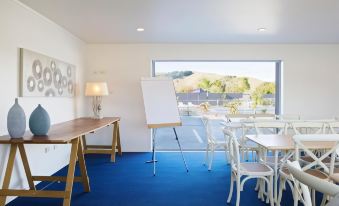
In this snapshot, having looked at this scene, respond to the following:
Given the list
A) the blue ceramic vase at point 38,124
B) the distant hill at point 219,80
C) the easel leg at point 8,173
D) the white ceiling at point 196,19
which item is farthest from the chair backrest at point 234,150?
the distant hill at point 219,80

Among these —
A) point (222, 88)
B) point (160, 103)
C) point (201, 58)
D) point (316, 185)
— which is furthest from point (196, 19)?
point (316, 185)

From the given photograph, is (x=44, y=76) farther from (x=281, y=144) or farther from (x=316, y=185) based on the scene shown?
(x=316, y=185)

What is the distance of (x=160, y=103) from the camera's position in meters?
5.11

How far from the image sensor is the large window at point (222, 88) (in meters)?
6.43

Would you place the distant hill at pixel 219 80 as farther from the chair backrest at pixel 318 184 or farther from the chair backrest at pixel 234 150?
the chair backrest at pixel 318 184

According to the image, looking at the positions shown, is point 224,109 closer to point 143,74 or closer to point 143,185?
point 143,74

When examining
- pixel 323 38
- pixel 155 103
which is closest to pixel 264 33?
pixel 323 38

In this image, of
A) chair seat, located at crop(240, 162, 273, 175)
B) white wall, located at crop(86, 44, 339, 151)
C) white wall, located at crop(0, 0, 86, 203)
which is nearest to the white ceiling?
white wall, located at crop(0, 0, 86, 203)

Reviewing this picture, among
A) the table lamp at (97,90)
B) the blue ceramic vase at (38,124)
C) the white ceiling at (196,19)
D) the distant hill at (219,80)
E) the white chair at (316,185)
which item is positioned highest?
the white ceiling at (196,19)

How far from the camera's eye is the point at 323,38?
5.62 m

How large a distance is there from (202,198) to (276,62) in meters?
4.08

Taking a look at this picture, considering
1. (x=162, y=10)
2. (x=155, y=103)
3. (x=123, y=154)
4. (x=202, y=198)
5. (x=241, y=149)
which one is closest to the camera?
(x=202, y=198)

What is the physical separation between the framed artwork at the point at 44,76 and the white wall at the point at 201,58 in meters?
0.98

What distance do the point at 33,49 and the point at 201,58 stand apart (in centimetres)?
341
